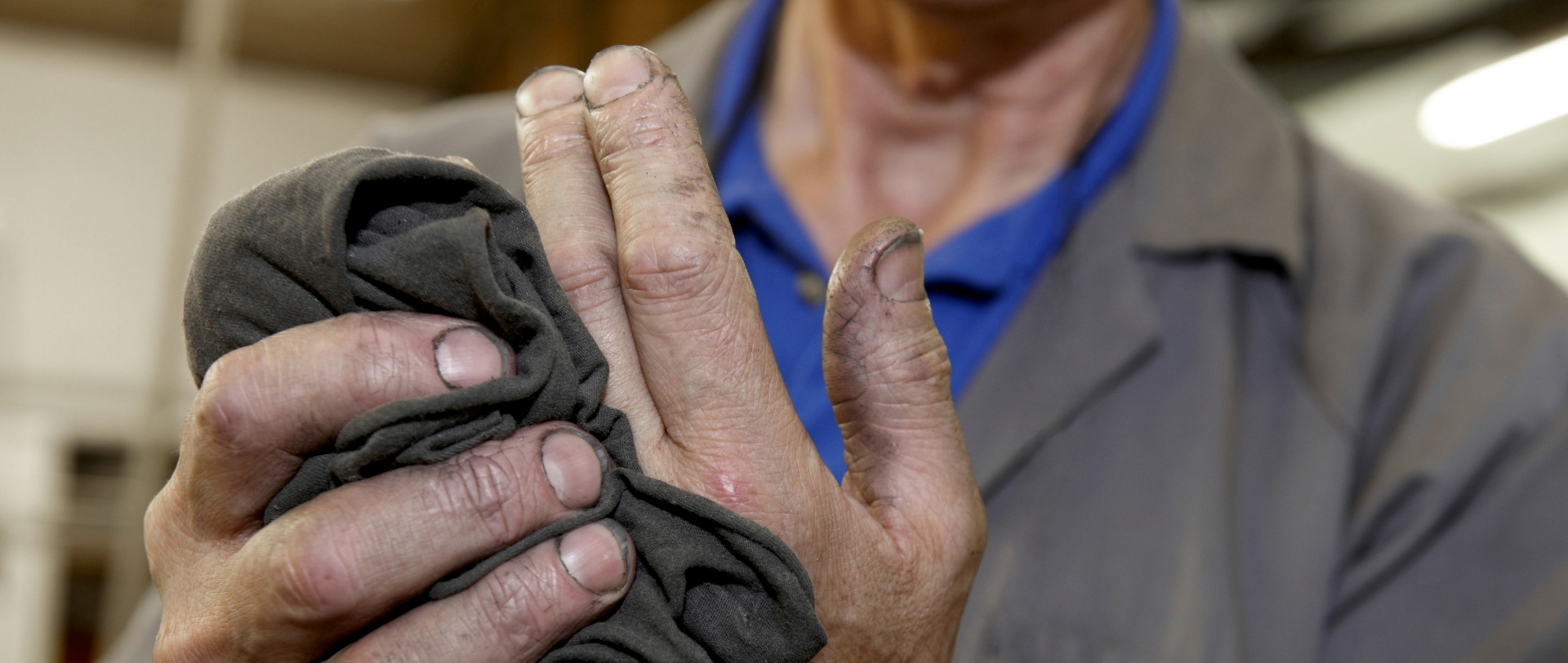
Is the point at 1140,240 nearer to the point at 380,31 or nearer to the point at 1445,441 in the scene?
the point at 1445,441

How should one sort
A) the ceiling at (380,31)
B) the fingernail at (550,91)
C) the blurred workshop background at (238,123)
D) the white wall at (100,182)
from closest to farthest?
1. the fingernail at (550,91)
2. the blurred workshop background at (238,123)
3. the ceiling at (380,31)
4. the white wall at (100,182)

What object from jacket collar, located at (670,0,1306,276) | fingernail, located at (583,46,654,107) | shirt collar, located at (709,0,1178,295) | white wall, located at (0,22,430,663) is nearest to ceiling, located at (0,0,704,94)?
white wall, located at (0,22,430,663)

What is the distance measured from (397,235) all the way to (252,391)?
81 mm

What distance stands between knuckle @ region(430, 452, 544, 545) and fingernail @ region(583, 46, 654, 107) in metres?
0.17

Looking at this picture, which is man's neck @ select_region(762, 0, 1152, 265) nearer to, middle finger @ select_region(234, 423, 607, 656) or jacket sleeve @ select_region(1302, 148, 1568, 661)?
jacket sleeve @ select_region(1302, 148, 1568, 661)

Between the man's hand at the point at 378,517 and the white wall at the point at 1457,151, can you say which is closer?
the man's hand at the point at 378,517

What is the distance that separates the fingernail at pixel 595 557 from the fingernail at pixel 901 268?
0.54ft

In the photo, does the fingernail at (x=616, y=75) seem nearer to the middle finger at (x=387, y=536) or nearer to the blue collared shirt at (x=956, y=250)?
the middle finger at (x=387, y=536)

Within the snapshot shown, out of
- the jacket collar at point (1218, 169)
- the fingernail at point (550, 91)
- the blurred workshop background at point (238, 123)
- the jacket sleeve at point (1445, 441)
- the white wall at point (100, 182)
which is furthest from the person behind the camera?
the white wall at point (100, 182)

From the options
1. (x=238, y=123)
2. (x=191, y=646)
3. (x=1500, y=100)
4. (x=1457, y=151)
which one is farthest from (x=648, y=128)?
(x=238, y=123)

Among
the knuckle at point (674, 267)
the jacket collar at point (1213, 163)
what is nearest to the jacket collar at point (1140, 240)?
the jacket collar at point (1213, 163)

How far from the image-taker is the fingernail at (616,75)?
46 cm

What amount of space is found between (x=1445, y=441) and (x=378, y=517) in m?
0.70

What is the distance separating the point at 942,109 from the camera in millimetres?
930
